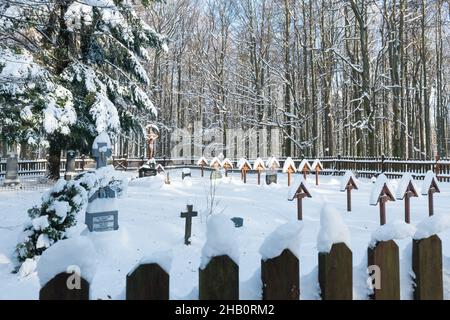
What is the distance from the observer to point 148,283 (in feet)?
4.18

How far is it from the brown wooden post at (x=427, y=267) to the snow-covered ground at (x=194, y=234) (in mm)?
49

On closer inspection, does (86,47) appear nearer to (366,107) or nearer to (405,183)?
(405,183)

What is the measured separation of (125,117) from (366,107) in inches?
545

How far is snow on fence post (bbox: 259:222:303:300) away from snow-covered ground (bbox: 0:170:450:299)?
0.20 feet

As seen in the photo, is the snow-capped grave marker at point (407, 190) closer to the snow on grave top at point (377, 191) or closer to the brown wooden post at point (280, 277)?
the snow on grave top at point (377, 191)

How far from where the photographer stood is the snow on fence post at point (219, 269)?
136 centimetres

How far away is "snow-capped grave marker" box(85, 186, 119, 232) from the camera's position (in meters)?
6.32

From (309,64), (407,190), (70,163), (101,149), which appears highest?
(309,64)

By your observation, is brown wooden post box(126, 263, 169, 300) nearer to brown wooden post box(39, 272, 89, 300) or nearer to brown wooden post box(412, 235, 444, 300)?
brown wooden post box(39, 272, 89, 300)

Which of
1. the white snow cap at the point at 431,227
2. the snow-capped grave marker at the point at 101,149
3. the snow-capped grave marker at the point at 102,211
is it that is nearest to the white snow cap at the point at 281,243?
the white snow cap at the point at 431,227

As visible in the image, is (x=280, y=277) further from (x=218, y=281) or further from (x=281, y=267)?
(x=218, y=281)

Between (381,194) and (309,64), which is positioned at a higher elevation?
(309,64)

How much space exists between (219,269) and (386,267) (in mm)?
746

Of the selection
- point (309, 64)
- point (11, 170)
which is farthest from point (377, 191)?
point (309, 64)
